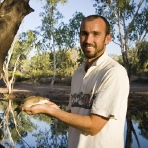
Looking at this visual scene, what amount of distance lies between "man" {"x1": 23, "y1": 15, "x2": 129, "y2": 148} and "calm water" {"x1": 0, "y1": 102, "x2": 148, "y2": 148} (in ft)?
19.5

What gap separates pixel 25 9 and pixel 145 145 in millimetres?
5444

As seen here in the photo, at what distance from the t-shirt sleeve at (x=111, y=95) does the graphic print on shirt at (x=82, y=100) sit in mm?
77

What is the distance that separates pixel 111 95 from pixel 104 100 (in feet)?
0.17

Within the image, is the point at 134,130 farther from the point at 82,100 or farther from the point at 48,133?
the point at 82,100

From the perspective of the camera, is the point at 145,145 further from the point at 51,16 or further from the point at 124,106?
the point at 51,16

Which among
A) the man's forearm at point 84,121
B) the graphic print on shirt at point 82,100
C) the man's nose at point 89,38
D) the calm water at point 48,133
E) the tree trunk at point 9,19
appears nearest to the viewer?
the man's forearm at point 84,121

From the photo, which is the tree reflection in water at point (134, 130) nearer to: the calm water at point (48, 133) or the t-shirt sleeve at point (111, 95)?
the calm water at point (48, 133)

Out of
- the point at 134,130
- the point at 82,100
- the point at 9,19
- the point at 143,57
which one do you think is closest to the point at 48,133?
the point at 134,130

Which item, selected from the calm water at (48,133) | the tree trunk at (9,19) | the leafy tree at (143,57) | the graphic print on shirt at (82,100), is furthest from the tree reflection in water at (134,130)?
the leafy tree at (143,57)

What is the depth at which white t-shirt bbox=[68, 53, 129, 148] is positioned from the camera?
5.61 feet

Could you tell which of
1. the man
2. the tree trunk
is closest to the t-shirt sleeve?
the man

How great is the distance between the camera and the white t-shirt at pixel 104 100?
5.61 feet

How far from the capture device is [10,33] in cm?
371

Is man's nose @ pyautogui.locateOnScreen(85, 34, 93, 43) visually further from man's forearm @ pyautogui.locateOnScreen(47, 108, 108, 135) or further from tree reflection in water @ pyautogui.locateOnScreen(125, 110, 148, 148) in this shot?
tree reflection in water @ pyautogui.locateOnScreen(125, 110, 148, 148)
